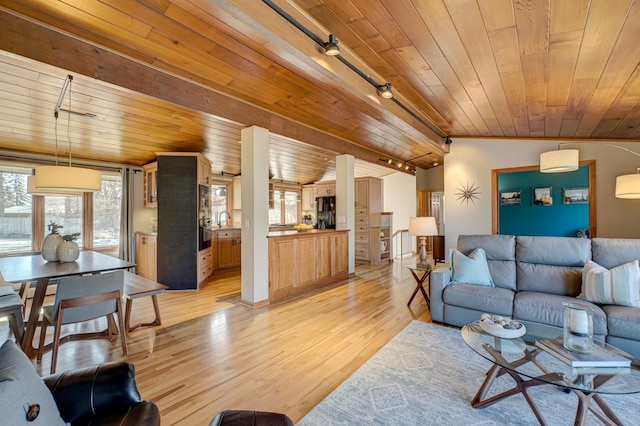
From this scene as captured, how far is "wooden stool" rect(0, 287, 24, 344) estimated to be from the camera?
8.04 feet

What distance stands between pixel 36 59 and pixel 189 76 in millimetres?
1157

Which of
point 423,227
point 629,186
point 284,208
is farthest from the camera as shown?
point 284,208

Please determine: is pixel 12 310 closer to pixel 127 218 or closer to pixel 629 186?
pixel 127 218

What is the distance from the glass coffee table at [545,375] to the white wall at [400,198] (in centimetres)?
682

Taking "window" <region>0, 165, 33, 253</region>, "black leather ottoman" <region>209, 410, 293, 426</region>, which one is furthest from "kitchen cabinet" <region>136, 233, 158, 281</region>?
"black leather ottoman" <region>209, 410, 293, 426</region>

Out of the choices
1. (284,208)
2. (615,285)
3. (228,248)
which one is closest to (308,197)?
(284,208)

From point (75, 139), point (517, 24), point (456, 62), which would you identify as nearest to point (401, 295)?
point (456, 62)

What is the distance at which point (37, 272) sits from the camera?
261cm

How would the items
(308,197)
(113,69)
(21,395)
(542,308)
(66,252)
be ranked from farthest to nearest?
(308,197) → (66,252) → (542,308) → (113,69) → (21,395)

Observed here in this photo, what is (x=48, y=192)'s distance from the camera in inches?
128

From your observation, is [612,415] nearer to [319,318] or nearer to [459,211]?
[319,318]

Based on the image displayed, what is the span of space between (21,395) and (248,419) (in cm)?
77

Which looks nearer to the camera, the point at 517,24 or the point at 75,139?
the point at 517,24

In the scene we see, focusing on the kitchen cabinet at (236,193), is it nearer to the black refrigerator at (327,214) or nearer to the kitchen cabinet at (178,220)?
the black refrigerator at (327,214)
